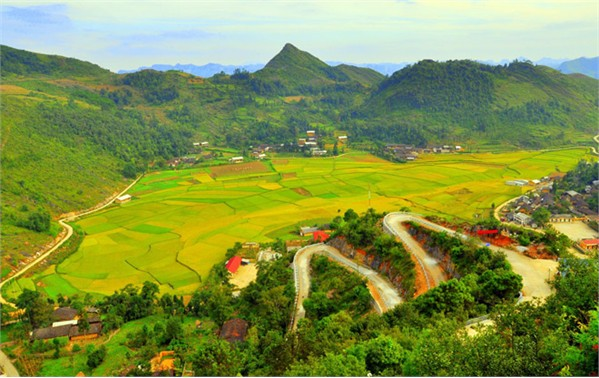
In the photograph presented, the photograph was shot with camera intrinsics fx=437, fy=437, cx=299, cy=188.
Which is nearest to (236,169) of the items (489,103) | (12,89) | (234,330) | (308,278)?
(308,278)

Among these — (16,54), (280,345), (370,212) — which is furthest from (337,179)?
(16,54)

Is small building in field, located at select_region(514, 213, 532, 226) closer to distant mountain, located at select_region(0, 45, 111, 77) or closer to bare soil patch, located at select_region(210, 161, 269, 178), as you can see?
bare soil patch, located at select_region(210, 161, 269, 178)

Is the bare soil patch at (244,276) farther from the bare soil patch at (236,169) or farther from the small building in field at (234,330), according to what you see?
the bare soil patch at (236,169)

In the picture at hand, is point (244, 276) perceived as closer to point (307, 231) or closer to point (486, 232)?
point (307, 231)

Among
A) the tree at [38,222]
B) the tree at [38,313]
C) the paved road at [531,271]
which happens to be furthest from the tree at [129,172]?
the paved road at [531,271]

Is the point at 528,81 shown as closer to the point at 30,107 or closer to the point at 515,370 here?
the point at 30,107
